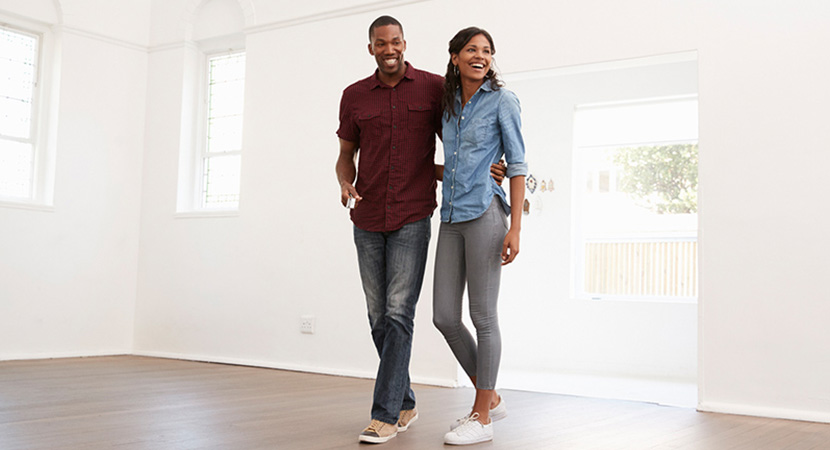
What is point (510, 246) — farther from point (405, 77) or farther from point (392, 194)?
point (405, 77)

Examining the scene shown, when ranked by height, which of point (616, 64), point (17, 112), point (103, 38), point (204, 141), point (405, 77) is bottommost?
point (405, 77)

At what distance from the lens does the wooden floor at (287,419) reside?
2539 millimetres

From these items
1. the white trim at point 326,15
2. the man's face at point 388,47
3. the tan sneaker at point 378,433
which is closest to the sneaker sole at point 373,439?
the tan sneaker at point 378,433

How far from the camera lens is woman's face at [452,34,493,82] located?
100 inches

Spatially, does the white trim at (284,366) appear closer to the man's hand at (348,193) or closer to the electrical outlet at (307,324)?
the electrical outlet at (307,324)

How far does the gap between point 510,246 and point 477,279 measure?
0.16 meters

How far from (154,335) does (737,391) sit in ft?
13.3

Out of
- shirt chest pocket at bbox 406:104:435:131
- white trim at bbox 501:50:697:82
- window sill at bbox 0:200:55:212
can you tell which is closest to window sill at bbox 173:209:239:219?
window sill at bbox 0:200:55:212

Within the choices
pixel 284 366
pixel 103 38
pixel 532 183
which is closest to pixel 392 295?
pixel 284 366

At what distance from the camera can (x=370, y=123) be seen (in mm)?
2680

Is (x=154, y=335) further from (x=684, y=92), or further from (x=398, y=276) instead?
(x=684, y=92)

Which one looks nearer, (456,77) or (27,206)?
(456,77)

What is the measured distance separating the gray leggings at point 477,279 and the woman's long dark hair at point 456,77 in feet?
1.24

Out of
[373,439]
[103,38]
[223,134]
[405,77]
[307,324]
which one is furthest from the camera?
[223,134]
